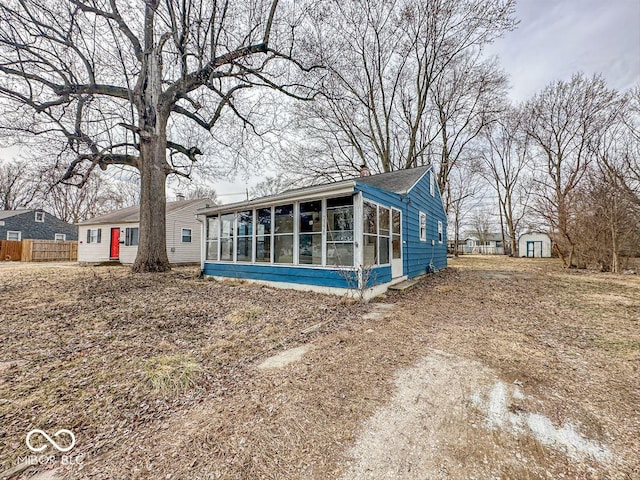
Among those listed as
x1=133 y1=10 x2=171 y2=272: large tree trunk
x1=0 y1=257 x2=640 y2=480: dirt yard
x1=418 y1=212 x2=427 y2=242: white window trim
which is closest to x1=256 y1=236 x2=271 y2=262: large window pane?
x1=0 y1=257 x2=640 y2=480: dirt yard

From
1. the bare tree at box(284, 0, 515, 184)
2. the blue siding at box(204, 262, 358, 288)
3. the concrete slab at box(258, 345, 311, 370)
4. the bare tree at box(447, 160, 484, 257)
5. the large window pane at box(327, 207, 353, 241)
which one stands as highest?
the bare tree at box(284, 0, 515, 184)

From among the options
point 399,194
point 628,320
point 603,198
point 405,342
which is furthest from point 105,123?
point 603,198

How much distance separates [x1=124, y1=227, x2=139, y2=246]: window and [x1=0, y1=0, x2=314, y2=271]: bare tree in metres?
6.23

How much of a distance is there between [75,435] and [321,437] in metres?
1.66

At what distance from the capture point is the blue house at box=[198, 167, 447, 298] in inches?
247

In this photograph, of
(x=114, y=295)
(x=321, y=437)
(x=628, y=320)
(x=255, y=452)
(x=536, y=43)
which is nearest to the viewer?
(x=255, y=452)

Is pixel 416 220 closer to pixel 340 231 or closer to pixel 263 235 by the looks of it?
pixel 340 231

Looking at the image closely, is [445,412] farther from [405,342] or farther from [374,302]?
[374,302]

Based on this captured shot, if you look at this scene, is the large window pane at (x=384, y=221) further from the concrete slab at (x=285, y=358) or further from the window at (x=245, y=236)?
the concrete slab at (x=285, y=358)

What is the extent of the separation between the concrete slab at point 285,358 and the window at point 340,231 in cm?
311

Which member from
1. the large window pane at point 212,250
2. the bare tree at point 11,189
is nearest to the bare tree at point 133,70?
the large window pane at point 212,250

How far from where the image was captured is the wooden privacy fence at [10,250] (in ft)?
61.5

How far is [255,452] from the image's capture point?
1693mm

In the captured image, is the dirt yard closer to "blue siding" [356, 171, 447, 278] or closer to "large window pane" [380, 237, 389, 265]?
"large window pane" [380, 237, 389, 265]
